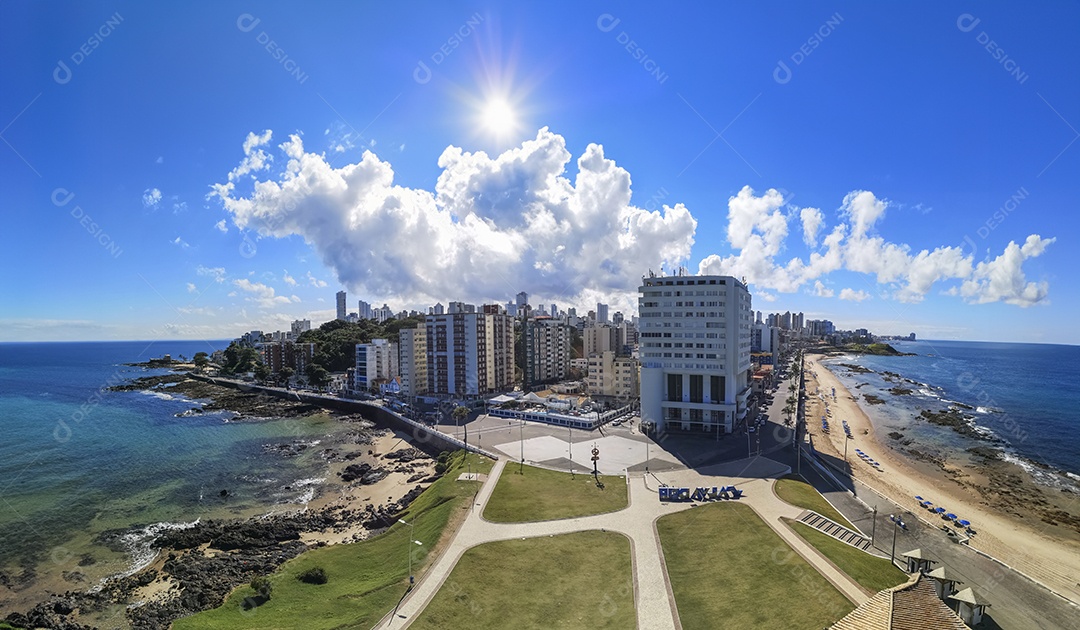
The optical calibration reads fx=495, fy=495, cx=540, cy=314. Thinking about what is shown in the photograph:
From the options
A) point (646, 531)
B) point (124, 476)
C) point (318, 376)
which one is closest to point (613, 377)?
point (646, 531)

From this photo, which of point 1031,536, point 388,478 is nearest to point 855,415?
point 1031,536

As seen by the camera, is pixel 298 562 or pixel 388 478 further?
pixel 388 478

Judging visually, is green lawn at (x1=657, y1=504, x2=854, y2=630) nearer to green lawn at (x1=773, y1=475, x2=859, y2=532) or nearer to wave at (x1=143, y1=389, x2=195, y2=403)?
green lawn at (x1=773, y1=475, x2=859, y2=532)

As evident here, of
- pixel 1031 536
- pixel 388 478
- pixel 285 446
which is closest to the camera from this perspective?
pixel 1031 536

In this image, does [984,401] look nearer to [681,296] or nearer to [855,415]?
[855,415]

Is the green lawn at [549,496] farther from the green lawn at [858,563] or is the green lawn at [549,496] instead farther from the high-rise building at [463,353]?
the high-rise building at [463,353]

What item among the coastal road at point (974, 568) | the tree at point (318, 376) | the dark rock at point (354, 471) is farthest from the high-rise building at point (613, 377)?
the tree at point (318, 376)

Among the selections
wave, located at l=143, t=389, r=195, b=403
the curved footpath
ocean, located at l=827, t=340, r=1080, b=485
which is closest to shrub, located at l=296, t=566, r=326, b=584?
the curved footpath
